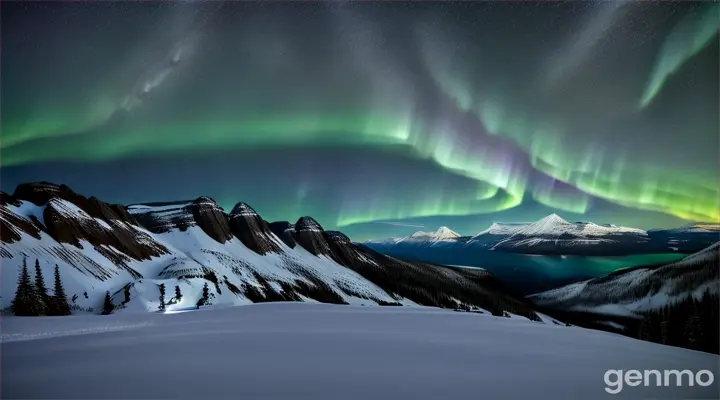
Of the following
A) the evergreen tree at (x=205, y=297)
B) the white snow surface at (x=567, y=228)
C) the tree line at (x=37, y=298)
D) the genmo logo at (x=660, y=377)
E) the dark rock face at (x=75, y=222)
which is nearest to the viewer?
the genmo logo at (x=660, y=377)

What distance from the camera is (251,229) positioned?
47.5 feet

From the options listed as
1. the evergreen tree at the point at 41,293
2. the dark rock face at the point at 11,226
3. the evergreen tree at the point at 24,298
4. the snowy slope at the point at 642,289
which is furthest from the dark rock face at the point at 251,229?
the snowy slope at the point at 642,289

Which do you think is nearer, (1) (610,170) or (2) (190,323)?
(2) (190,323)

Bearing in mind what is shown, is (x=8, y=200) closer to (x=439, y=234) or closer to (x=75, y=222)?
(x=75, y=222)

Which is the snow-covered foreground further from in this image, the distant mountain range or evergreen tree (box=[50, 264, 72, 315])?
the distant mountain range

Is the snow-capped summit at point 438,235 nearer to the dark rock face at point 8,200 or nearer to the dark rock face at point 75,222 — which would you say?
the dark rock face at point 75,222

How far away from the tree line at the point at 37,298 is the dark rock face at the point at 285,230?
5.92m

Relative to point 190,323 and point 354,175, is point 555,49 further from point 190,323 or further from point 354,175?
point 190,323

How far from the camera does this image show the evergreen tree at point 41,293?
33.9ft

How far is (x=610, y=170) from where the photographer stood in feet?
38.7

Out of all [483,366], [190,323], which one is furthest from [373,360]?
[190,323]

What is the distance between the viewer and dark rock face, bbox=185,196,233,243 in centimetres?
1266

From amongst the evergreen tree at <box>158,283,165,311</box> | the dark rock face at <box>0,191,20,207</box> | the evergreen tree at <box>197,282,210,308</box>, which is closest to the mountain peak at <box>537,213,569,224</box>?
the evergreen tree at <box>197,282,210,308</box>

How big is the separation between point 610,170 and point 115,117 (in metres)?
13.5
